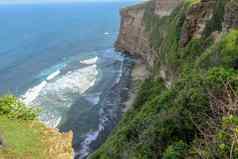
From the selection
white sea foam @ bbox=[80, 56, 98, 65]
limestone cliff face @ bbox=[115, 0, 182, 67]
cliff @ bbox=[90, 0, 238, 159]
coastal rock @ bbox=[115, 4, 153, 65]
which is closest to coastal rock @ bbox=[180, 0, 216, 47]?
cliff @ bbox=[90, 0, 238, 159]

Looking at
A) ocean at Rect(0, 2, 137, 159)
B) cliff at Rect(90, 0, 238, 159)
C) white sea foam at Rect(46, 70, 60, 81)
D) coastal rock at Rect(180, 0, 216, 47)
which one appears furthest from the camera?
white sea foam at Rect(46, 70, 60, 81)

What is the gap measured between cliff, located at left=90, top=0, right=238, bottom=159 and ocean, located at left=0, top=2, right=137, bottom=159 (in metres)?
8.71

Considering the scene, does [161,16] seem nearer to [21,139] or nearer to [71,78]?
[71,78]

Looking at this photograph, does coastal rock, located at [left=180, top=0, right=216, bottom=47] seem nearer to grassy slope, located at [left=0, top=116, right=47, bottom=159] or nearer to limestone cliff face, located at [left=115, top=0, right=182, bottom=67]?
grassy slope, located at [left=0, top=116, right=47, bottom=159]

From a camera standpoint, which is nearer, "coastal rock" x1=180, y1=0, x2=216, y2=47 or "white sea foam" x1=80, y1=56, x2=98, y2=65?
"coastal rock" x1=180, y1=0, x2=216, y2=47

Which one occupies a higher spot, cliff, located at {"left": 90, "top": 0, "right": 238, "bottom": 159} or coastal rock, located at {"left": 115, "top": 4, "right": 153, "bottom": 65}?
cliff, located at {"left": 90, "top": 0, "right": 238, "bottom": 159}

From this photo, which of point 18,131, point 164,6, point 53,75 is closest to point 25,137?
point 18,131

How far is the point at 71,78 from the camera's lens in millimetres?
72188

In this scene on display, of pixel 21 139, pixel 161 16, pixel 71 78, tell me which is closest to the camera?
pixel 21 139

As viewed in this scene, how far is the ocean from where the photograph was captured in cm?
4981

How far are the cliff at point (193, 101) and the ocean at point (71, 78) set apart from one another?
8713 millimetres

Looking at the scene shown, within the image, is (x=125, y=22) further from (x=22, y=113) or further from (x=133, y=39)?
(x=22, y=113)

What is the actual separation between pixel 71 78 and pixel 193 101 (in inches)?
2139

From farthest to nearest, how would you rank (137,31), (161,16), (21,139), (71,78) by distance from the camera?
(137,31)
(161,16)
(71,78)
(21,139)
